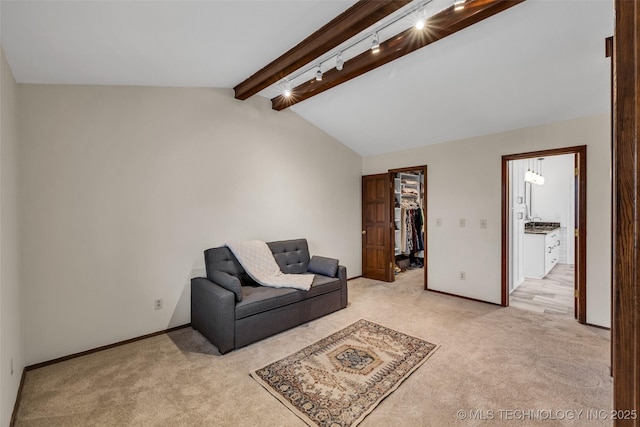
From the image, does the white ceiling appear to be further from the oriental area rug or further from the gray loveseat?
the oriental area rug

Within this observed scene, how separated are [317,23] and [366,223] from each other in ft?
12.0

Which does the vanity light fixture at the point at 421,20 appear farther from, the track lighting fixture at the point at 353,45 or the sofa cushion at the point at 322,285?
the sofa cushion at the point at 322,285

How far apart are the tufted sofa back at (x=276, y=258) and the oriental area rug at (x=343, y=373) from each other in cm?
121

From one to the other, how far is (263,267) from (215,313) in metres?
0.90

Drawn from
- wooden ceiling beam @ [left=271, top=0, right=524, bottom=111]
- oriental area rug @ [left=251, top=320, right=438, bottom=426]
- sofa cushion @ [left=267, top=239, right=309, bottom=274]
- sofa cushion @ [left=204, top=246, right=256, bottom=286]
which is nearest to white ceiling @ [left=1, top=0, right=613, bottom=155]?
wooden ceiling beam @ [left=271, top=0, right=524, bottom=111]

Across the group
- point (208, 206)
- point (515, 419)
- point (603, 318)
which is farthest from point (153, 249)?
point (603, 318)

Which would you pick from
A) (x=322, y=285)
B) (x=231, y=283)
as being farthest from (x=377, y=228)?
(x=231, y=283)

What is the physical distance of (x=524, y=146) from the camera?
366cm

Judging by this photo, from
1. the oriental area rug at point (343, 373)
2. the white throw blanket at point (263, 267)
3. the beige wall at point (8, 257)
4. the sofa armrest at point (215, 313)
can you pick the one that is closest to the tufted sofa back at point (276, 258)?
the white throw blanket at point (263, 267)

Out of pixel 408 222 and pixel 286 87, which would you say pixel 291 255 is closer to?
pixel 286 87

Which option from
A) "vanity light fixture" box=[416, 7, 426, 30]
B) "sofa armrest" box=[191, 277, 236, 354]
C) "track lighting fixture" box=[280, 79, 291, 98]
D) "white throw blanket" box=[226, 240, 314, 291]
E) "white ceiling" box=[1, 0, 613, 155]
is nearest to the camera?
"white ceiling" box=[1, 0, 613, 155]

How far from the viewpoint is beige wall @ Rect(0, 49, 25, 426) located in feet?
5.83

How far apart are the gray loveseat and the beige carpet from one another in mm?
131

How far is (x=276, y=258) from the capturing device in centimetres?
386
